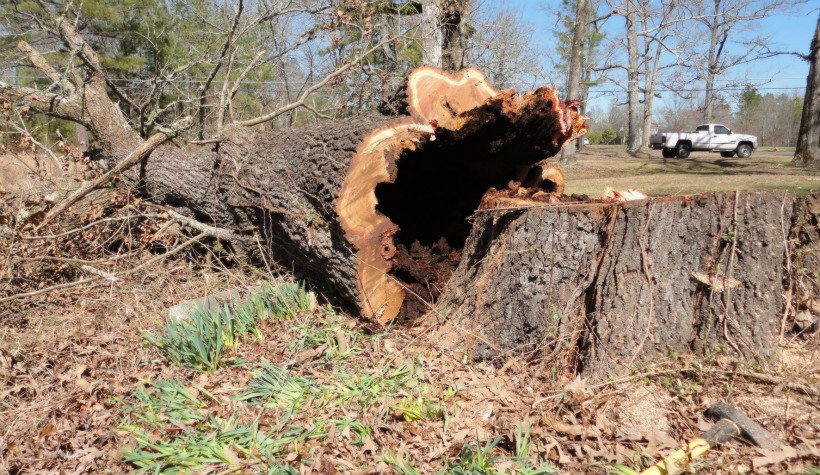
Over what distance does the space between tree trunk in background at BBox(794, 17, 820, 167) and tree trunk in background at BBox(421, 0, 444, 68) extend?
10.3m

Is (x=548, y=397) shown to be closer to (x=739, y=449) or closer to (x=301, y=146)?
(x=739, y=449)

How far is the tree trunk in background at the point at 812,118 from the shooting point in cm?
1270

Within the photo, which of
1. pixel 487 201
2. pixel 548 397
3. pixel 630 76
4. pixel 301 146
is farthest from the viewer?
pixel 630 76

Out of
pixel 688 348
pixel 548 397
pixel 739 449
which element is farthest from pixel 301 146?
pixel 739 449

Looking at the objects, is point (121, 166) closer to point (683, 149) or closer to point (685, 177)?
point (685, 177)

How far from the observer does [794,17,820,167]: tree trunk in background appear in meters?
12.7

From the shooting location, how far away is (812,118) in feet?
41.8

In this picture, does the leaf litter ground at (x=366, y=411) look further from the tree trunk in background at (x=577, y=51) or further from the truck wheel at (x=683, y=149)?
the truck wheel at (x=683, y=149)

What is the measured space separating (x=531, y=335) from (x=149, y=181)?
4.25 meters

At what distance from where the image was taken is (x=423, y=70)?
344cm

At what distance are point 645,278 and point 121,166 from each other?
458cm

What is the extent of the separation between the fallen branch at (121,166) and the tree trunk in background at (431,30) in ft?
18.9

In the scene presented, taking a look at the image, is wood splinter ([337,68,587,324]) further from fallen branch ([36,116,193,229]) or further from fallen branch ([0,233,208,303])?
fallen branch ([36,116,193,229])

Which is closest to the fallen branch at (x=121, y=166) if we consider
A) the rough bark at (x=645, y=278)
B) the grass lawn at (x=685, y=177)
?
the rough bark at (x=645, y=278)
